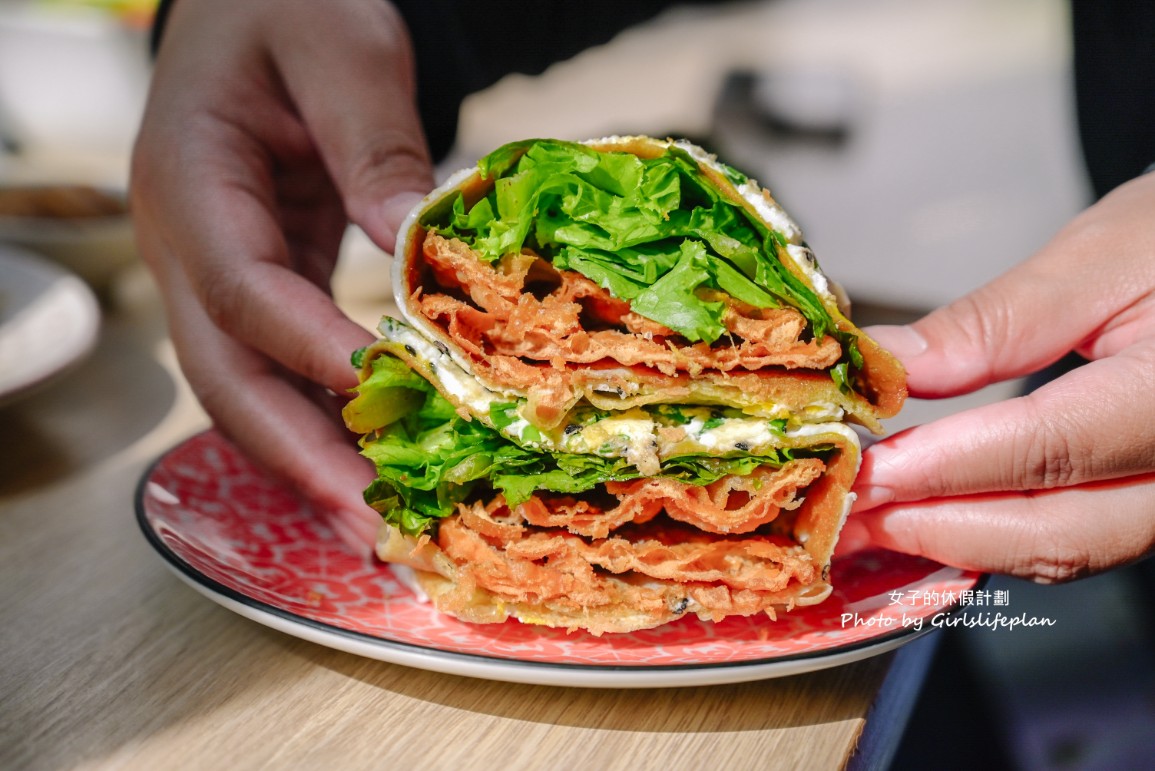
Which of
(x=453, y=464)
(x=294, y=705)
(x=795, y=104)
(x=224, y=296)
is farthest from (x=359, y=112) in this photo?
(x=795, y=104)

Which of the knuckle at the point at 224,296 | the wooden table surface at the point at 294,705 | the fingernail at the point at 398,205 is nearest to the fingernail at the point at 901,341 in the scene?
the wooden table surface at the point at 294,705

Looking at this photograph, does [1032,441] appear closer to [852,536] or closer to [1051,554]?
[1051,554]

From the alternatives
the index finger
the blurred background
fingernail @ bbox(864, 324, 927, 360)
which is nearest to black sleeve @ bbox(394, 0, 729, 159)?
the blurred background

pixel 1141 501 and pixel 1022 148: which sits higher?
pixel 1141 501

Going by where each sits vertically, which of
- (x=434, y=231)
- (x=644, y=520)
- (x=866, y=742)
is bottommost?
(x=866, y=742)

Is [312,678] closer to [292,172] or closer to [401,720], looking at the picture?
[401,720]

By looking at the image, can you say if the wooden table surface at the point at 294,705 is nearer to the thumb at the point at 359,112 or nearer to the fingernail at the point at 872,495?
the fingernail at the point at 872,495

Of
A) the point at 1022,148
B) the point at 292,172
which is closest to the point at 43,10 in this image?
the point at 292,172
